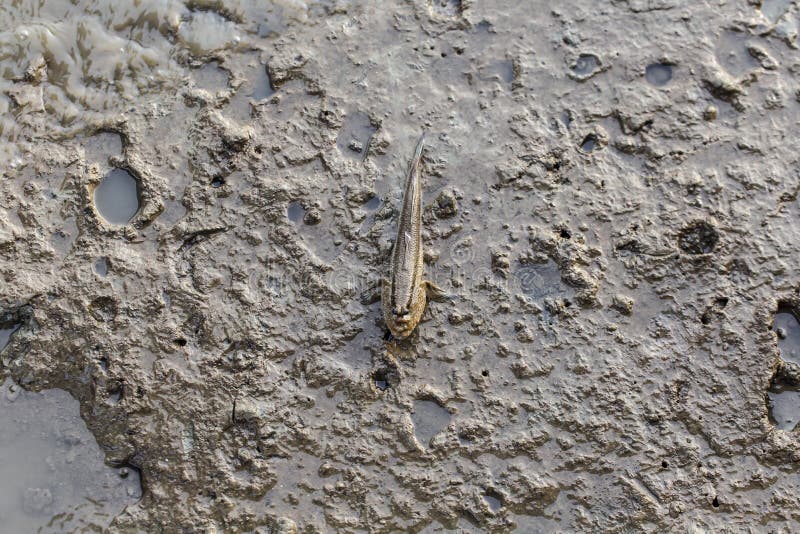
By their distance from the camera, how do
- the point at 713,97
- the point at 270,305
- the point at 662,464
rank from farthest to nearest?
the point at 713,97 < the point at 270,305 < the point at 662,464

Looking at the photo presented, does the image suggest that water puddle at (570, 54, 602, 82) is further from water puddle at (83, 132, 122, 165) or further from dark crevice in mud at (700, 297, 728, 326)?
water puddle at (83, 132, 122, 165)

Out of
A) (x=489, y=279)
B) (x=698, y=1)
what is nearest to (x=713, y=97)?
(x=698, y=1)

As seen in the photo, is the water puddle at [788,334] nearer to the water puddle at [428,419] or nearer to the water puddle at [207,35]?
the water puddle at [428,419]

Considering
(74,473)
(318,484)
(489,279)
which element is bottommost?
(74,473)

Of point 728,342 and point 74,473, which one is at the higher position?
point 728,342

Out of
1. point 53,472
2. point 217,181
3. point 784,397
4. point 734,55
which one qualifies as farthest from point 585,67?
point 53,472

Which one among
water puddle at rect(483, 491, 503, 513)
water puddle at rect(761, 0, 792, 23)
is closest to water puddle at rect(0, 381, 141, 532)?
water puddle at rect(483, 491, 503, 513)

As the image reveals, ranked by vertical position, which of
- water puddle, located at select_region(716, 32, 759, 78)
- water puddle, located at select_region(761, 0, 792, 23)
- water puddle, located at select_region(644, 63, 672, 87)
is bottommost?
water puddle, located at select_region(644, 63, 672, 87)

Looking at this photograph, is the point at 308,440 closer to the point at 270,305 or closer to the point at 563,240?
the point at 270,305
